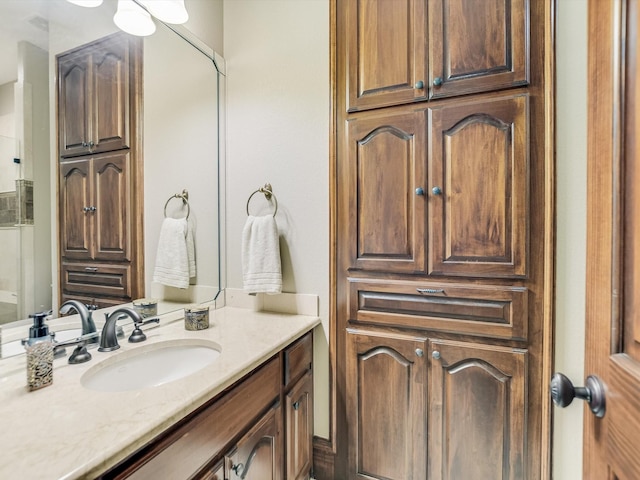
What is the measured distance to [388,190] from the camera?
138cm

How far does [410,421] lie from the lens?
1340 mm

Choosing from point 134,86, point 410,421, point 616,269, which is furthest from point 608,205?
point 134,86

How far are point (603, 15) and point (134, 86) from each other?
1458 millimetres

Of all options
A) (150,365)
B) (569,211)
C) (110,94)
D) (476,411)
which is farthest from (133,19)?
(476,411)

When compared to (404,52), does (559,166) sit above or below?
below

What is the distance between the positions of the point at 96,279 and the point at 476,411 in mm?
1530

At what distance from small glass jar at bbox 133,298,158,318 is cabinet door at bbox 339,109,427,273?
0.87 meters

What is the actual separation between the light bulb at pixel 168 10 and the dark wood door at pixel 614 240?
60.7 inches

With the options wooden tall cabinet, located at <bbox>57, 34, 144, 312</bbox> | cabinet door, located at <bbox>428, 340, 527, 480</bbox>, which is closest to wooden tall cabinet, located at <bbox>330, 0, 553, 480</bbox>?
cabinet door, located at <bbox>428, 340, 527, 480</bbox>

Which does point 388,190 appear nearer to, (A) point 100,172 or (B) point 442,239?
(B) point 442,239

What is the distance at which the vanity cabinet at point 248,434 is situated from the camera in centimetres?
72

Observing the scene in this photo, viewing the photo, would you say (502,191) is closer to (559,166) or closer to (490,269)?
(559,166)

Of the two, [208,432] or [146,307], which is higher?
[146,307]

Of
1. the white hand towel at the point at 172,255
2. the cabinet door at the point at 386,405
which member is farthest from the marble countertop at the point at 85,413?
the cabinet door at the point at 386,405
